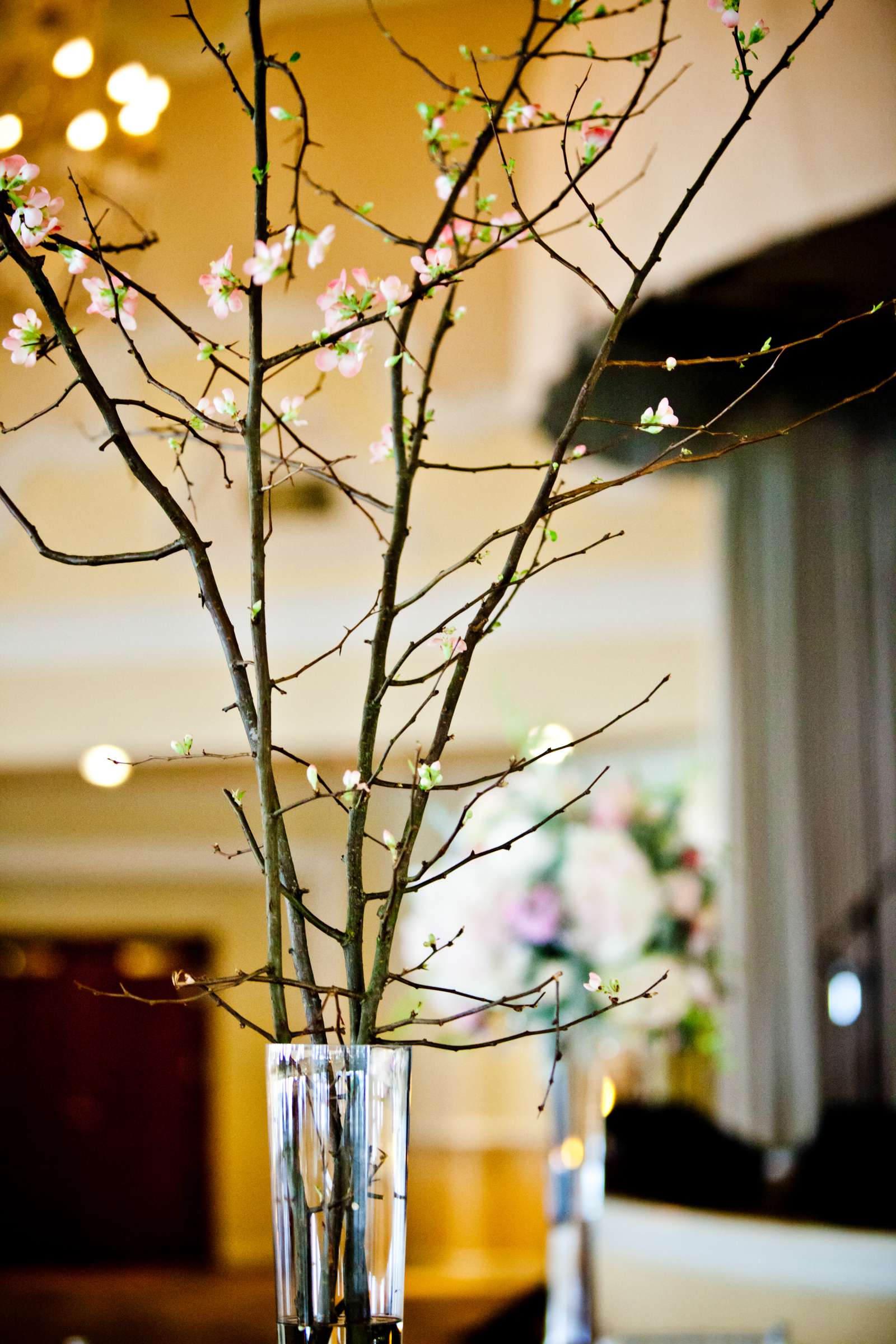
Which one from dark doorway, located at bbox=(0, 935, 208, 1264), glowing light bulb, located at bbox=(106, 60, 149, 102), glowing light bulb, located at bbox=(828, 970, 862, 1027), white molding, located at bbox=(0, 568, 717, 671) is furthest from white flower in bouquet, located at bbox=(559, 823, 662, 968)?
dark doorway, located at bbox=(0, 935, 208, 1264)

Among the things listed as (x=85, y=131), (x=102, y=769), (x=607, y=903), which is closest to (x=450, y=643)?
(x=607, y=903)

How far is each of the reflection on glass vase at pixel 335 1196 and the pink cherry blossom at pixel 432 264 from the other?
41 cm

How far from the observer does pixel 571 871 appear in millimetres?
1920

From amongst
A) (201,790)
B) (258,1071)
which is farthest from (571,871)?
(258,1071)

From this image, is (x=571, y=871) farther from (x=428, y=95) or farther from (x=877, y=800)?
(x=428, y=95)

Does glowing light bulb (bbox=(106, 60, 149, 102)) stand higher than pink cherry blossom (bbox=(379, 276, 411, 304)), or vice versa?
glowing light bulb (bbox=(106, 60, 149, 102))

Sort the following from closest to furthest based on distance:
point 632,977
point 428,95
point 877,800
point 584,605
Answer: point 632,977, point 877,800, point 428,95, point 584,605

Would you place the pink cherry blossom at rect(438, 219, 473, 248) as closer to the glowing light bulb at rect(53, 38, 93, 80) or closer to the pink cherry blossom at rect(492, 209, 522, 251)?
the pink cherry blossom at rect(492, 209, 522, 251)

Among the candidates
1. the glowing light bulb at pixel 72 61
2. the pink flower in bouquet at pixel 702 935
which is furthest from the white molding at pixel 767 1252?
the glowing light bulb at pixel 72 61

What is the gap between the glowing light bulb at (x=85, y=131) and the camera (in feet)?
10.5

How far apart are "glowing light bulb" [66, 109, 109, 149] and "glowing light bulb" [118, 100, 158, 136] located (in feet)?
0.84

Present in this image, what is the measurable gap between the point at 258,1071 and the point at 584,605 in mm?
3634

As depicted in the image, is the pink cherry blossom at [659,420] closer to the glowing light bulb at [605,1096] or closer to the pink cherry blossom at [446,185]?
the pink cherry blossom at [446,185]

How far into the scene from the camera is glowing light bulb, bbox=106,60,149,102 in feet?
11.2
